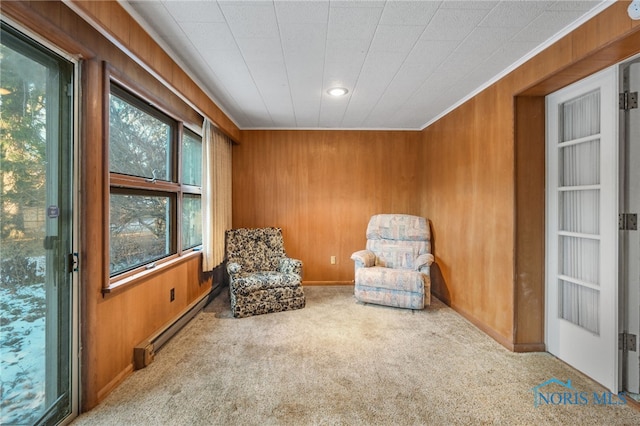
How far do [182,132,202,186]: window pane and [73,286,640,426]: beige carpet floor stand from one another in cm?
160

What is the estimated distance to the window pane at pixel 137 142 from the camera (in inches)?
79.1

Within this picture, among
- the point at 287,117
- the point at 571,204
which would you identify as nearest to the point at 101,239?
the point at 287,117

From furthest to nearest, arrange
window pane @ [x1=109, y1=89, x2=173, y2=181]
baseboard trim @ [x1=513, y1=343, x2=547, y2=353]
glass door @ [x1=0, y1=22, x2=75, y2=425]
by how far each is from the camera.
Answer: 1. baseboard trim @ [x1=513, y1=343, x2=547, y2=353]
2. window pane @ [x1=109, y1=89, x2=173, y2=181]
3. glass door @ [x1=0, y1=22, x2=75, y2=425]

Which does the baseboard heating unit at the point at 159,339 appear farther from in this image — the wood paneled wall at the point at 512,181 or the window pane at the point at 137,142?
the wood paneled wall at the point at 512,181

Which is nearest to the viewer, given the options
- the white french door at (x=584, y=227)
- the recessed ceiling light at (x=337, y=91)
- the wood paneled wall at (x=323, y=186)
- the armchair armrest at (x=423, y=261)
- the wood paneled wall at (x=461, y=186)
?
the white french door at (x=584, y=227)

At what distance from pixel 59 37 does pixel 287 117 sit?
8.29 ft

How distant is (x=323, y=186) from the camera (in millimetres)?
4289

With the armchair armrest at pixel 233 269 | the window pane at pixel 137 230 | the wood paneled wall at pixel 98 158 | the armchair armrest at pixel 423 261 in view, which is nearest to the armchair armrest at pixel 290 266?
the armchair armrest at pixel 233 269

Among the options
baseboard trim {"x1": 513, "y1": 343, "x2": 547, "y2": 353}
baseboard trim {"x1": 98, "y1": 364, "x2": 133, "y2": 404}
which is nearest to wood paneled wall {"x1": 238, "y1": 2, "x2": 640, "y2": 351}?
baseboard trim {"x1": 513, "y1": 343, "x2": 547, "y2": 353}

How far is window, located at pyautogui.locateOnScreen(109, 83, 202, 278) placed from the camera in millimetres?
2029

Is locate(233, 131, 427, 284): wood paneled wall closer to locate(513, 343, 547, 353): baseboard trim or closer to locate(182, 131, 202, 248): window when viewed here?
locate(182, 131, 202, 248): window

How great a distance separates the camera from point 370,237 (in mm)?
3984

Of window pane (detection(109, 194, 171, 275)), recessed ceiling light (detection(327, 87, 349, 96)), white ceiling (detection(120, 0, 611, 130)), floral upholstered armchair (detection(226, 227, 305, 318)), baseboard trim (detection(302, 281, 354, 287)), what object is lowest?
→ baseboard trim (detection(302, 281, 354, 287))

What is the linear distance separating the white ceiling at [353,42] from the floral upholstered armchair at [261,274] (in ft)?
5.78
